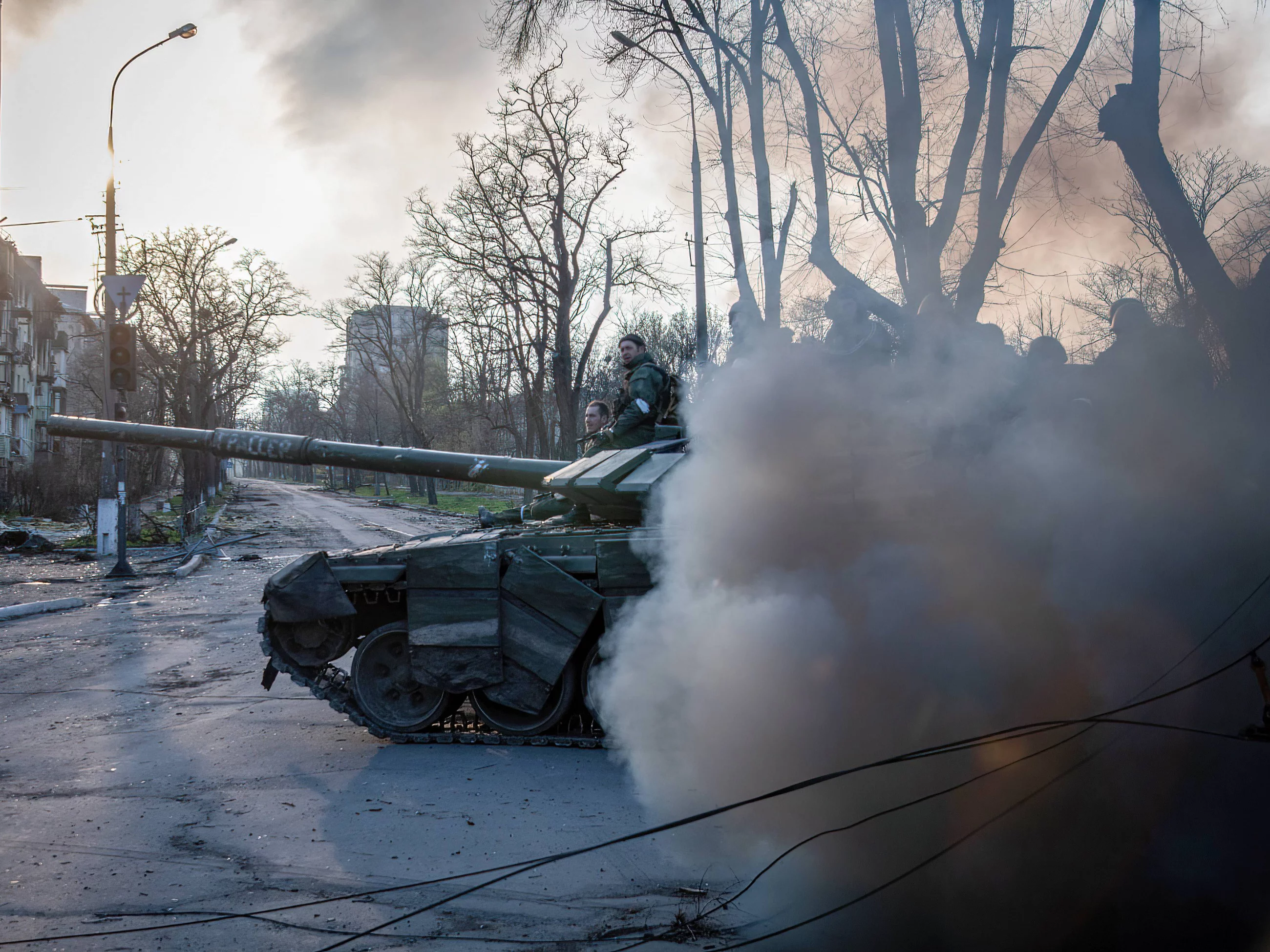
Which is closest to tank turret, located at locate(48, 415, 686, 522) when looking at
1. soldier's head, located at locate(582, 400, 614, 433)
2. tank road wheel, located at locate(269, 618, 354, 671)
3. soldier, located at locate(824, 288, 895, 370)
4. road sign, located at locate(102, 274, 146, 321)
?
soldier's head, located at locate(582, 400, 614, 433)

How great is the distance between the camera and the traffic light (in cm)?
1350

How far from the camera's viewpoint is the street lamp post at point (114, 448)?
580 inches

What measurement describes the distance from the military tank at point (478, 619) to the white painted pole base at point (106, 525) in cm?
1353

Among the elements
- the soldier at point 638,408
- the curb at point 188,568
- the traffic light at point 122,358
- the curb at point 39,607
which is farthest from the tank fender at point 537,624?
the curb at point 188,568

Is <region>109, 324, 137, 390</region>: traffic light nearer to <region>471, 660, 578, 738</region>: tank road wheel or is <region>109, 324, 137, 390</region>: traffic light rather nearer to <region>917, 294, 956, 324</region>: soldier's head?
<region>471, 660, 578, 738</region>: tank road wheel

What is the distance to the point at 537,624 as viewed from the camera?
596 centimetres

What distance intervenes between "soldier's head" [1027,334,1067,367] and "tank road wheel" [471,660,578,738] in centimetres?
334

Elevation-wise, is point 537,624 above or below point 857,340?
below

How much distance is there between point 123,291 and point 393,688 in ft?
35.5

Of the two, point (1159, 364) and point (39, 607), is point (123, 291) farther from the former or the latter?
point (1159, 364)

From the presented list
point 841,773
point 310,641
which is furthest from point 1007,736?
point 310,641

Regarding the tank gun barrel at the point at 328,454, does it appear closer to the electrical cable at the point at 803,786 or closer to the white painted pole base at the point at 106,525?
the electrical cable at the point at 803,786

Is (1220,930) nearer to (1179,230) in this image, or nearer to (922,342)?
(922,342)

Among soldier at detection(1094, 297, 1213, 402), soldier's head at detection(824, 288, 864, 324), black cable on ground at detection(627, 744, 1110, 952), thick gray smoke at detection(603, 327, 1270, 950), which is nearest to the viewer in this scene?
black cable on ground at detection(627, 744, 1110, 952)
